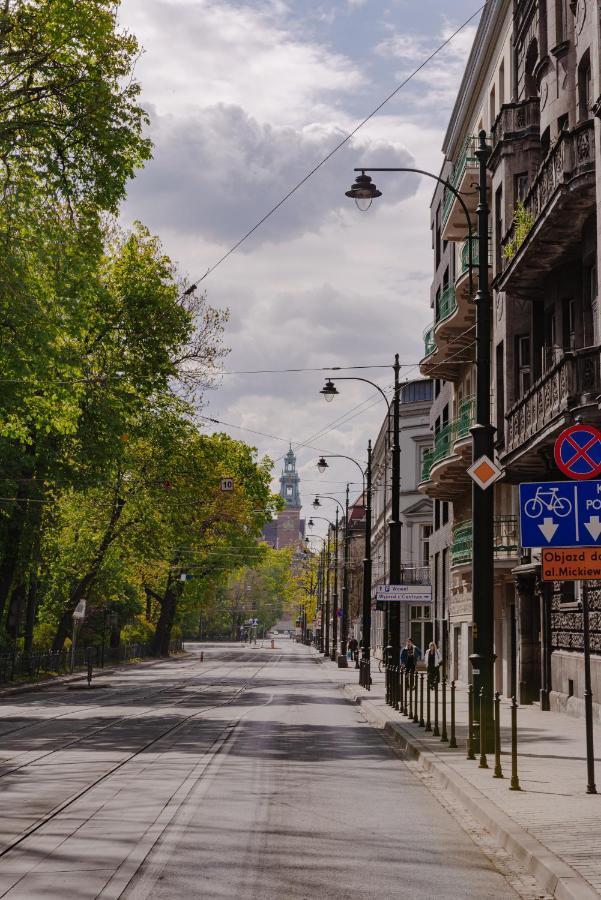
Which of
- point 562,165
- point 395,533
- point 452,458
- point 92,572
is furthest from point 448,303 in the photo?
point 92,572

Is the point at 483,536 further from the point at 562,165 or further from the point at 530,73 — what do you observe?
the point at 530,73

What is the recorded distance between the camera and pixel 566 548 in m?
11.1

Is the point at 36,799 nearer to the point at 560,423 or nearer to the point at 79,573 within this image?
the point at 560,423

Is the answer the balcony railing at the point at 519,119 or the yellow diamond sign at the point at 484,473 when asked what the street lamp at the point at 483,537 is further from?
the balcony railing at the point at 519,119

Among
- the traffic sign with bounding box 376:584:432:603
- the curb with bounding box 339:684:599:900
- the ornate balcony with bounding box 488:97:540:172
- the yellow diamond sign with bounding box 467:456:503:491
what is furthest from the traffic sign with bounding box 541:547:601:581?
the ornate balcony with bounding box 488:97:540:172

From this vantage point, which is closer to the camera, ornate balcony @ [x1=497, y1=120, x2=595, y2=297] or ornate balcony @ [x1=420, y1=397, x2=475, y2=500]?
ornate balcony @ [x1=497, y1=120, x2=595, y2=297]

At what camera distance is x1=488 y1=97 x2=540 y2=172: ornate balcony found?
28141mm

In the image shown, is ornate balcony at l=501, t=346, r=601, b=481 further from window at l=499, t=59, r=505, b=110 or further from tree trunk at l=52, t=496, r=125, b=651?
tree trunk at l=52, t=496, r=125, b=651

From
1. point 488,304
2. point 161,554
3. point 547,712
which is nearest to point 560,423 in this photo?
point 488,304

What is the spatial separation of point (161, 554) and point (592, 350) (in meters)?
33.8

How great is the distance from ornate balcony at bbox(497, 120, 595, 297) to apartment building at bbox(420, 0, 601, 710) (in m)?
0.04

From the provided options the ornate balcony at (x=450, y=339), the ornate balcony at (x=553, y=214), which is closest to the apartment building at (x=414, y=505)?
the ornate balcony at (x=450, y=339)

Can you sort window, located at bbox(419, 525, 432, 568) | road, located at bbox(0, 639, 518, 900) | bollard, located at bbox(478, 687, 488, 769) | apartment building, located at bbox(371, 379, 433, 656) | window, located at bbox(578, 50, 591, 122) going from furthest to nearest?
window, located at bbox(419, 525, 432, 568)
apartment building, located at bbox(371, 379, 433, 656)
window, located at bbox(578, 50, 591, 122)
bollard, located at bbox(478, 687, 488, 769)
road, located at bbox(0, 639, 518, 900)

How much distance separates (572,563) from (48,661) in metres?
35.1
